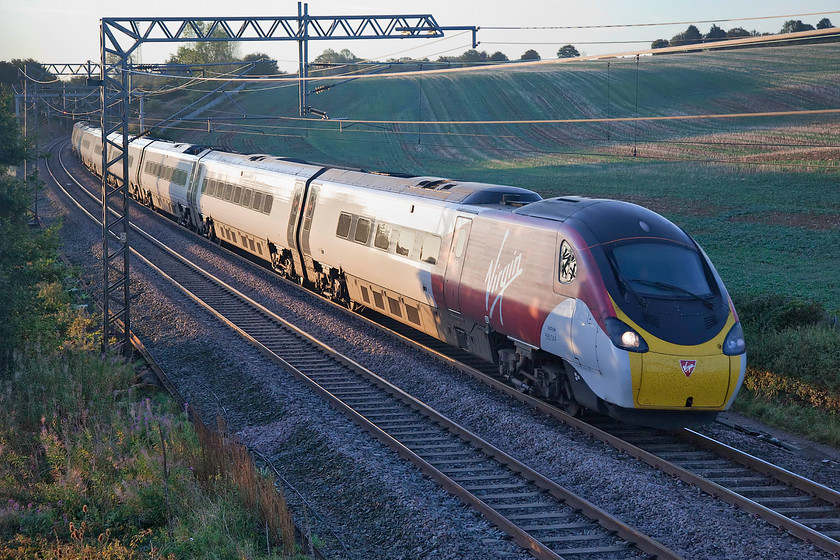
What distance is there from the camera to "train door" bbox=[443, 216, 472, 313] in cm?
1345

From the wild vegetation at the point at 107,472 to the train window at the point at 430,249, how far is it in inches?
198

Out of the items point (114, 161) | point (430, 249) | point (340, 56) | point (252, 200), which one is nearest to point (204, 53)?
point (340, 56)

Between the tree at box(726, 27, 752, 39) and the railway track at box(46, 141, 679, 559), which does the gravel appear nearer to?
the railway track at box(46, 141, 679, 559)

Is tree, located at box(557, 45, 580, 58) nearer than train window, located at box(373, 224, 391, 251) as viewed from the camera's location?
No

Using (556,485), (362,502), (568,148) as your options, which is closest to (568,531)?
(556,485)

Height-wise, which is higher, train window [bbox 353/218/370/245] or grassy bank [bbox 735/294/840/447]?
train window [bbox 353/218/370/245]

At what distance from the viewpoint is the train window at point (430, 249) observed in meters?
14.3

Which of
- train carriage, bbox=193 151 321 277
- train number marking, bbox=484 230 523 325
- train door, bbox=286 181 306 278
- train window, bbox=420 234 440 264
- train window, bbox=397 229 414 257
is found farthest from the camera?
train carriage, bbox=193 151 321 277

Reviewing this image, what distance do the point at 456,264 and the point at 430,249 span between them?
3.47ft

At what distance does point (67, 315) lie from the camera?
18234 mm

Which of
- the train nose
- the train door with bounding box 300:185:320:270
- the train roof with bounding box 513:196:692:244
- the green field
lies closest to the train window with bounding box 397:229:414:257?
the train roof with bounding box 513:196:692:244

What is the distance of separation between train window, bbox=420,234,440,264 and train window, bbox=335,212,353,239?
11.4ft

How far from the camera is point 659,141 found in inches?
2002

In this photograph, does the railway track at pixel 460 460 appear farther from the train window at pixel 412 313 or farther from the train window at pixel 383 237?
the train window at pixel 383 237
